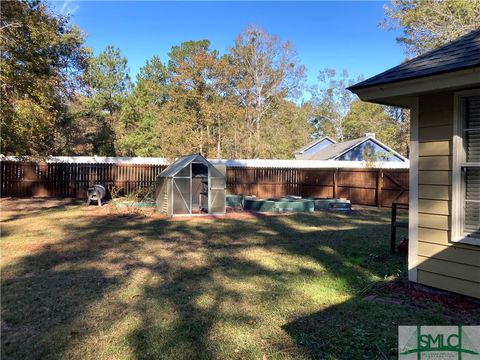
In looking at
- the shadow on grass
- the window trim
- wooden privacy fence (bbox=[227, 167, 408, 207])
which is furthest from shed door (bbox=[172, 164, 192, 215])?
the window trim

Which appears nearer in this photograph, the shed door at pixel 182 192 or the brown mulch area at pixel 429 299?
the brown mulch area at pixel 429 299

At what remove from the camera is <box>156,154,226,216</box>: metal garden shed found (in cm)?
1423

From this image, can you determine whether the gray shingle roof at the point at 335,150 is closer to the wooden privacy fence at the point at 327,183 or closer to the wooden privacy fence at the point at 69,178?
the wooden privacy fence at the point at 327,183

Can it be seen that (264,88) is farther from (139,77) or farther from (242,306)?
(242,306)

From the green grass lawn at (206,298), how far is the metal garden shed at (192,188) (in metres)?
4.78

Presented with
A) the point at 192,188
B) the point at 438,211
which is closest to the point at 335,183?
the point at 192,188

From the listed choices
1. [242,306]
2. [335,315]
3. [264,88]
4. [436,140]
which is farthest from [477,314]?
[264,88]

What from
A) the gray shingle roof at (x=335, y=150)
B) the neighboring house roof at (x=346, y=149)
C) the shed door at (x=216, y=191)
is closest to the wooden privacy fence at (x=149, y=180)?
the shed door at (x=216, y=191)

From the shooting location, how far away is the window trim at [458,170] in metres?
4.46

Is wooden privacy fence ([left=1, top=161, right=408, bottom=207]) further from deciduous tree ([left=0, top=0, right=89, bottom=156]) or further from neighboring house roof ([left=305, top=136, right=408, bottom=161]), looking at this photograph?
neighboring house roof ([left=305, top=136, right=408, bottom=161])

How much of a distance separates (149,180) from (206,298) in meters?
17.9

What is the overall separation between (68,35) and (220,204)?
13.2m

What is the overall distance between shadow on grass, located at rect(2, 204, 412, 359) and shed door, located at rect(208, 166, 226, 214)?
4975mm

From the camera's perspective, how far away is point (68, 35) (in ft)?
67.4
